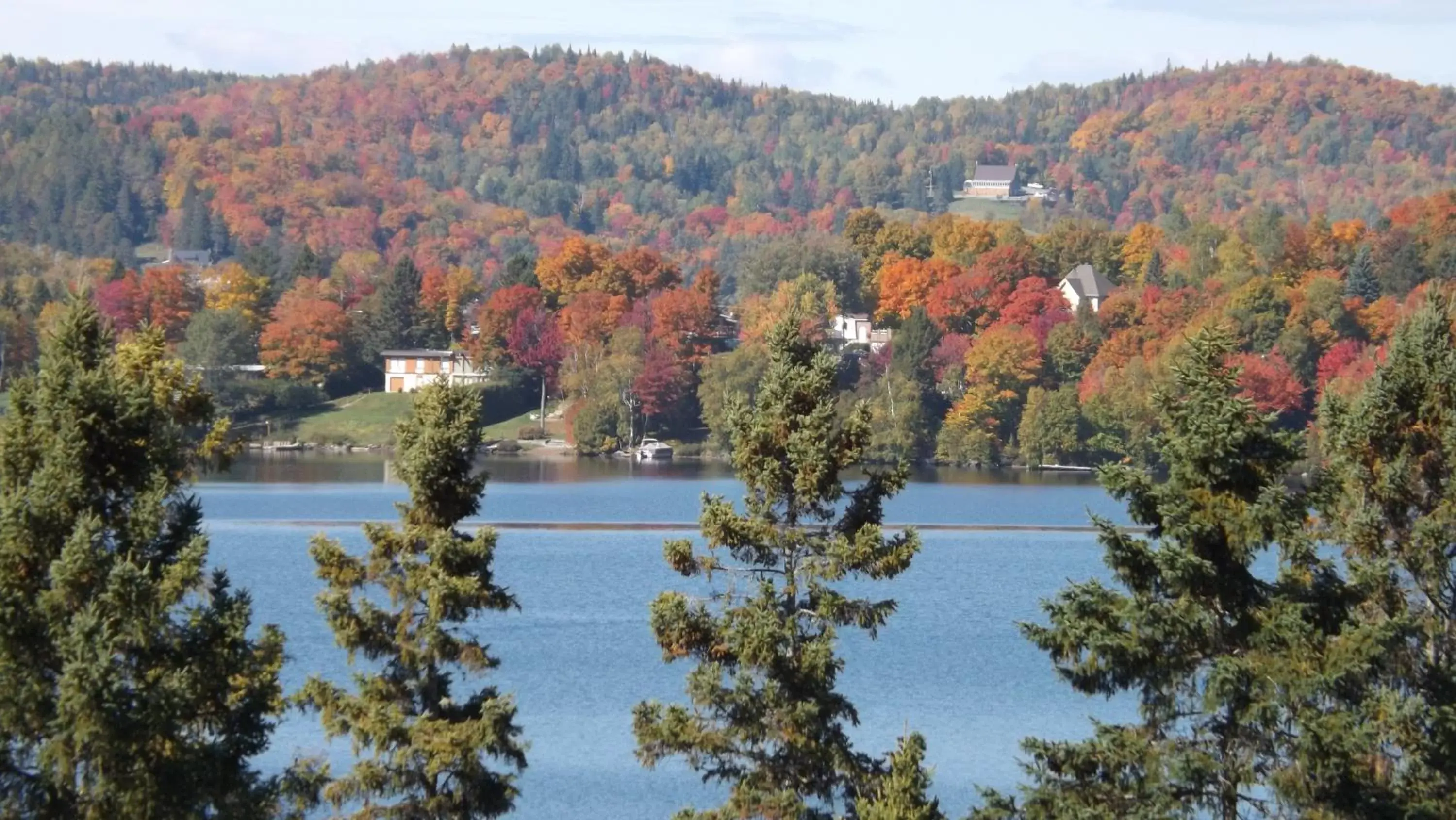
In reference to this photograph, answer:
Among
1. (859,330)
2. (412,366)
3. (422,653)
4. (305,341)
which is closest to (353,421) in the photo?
(305,341)

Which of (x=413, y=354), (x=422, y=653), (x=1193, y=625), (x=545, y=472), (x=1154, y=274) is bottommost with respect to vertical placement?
(x=545, y=472)

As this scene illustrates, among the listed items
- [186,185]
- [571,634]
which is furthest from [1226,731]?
[186,185]

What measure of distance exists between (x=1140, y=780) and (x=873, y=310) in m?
98.7

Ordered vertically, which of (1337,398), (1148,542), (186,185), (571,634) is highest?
(186,185)

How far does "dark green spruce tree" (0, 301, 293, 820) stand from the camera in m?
14.7

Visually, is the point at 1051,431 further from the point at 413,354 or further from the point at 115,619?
the point at 115,619

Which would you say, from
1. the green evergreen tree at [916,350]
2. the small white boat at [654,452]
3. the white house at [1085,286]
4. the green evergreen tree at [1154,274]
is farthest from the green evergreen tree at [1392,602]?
the green evergreen tree at [1154,274]

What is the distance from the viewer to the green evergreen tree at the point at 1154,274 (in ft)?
382

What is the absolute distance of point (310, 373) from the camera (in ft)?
332

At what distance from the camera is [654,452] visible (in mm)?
92500

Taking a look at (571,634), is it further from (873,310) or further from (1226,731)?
(873,310)

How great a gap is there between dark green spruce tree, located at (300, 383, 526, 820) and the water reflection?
57508mm

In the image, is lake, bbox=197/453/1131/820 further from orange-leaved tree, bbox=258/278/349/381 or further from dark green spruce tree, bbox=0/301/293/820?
orange-leaved tree, bbox=258/278/349/381

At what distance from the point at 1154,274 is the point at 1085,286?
3874mm
